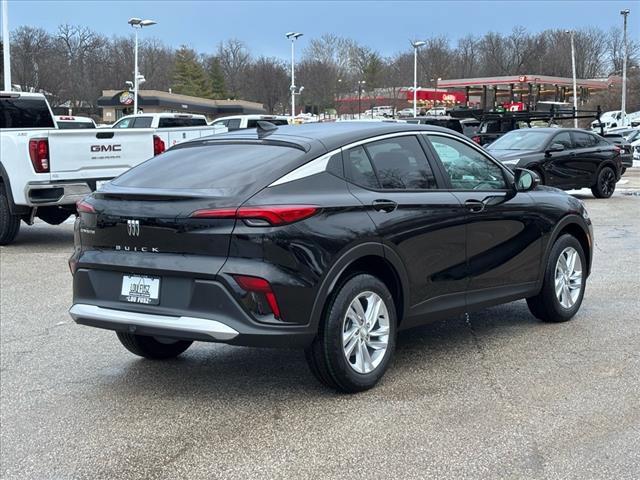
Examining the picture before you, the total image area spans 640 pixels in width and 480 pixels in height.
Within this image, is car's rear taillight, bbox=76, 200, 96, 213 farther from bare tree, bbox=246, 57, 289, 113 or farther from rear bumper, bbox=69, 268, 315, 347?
bare tree, bbox=246, 57, 289, 113

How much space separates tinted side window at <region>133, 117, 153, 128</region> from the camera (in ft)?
82.0

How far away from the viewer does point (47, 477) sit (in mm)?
3834

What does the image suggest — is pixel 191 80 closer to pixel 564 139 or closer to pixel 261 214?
pixel 564 139

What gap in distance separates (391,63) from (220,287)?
95.4m

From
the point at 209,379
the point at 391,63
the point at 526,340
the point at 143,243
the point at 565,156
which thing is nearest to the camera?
the point at 143,243

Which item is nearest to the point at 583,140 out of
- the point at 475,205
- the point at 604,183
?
the point at 604,183

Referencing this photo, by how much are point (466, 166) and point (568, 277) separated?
61.2 inches

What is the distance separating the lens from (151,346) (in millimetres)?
5570

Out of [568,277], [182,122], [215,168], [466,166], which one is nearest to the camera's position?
[215,168]

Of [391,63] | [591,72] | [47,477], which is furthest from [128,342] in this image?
[591,72]

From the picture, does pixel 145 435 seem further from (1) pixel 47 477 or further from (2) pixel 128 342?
(2) pixel 128 342

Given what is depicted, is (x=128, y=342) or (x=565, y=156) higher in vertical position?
(x=565, y=156)

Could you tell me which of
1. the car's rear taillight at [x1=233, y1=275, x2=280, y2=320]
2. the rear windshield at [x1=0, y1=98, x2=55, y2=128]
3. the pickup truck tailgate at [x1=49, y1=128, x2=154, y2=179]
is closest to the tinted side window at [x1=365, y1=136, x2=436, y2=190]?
the car's rear taillight at [x1=233, y1=275, x2=280, y2=320]

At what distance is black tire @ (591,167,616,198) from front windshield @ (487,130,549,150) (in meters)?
1.99
